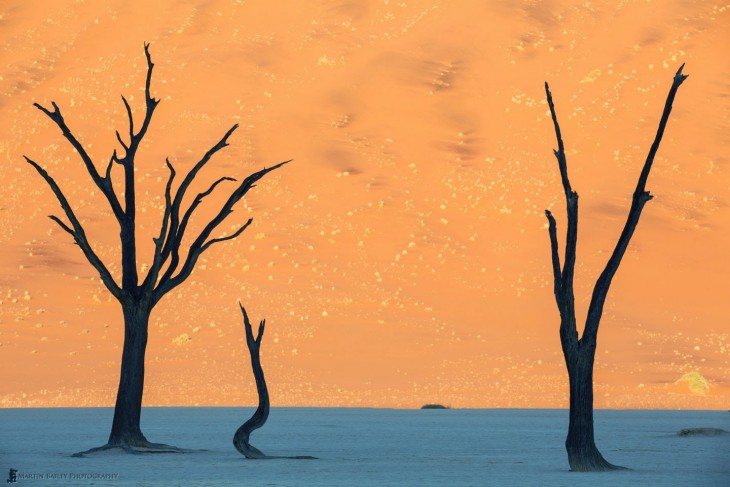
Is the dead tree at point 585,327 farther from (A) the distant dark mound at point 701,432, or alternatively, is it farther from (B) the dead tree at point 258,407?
(A) the distant dark mound at point 701,432

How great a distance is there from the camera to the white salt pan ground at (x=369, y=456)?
80.6 ft

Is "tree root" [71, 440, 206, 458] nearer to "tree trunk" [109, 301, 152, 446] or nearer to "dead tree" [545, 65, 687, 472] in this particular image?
"tree trunk" [109, 301, 152, 446]

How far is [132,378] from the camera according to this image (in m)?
33.1

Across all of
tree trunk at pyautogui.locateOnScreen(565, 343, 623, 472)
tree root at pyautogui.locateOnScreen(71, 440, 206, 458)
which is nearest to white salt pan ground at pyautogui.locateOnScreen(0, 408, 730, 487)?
tree root at pyautogui.locateOnScreen(71, 440, 206, 458)

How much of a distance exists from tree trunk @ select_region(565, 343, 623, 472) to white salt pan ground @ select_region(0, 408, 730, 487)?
1.90ft

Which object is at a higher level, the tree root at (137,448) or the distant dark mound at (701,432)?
the distant dark mound at (701,432)

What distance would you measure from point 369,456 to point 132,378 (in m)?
6.15

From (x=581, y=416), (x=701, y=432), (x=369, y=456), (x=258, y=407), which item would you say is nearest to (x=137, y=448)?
(x=258, y=407)

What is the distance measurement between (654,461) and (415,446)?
8498 mm

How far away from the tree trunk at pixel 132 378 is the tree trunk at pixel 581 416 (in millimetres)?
11200

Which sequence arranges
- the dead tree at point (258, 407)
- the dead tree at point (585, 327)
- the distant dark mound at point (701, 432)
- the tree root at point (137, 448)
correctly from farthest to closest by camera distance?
the distant dark mound at point (701, 432)
the tree root at point (137, 448)
the dead tree at point (258, 407)
the dead tree at point (585, 327)

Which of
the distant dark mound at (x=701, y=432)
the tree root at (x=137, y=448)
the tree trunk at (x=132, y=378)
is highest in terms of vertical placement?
the distant dark mound at (x=701, y=432)

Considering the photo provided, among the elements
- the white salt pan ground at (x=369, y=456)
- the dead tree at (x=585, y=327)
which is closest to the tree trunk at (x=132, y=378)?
the white salt pan ground at (x=369, y=456)

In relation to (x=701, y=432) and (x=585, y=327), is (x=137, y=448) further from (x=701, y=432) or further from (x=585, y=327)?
(x=701, y=432)
